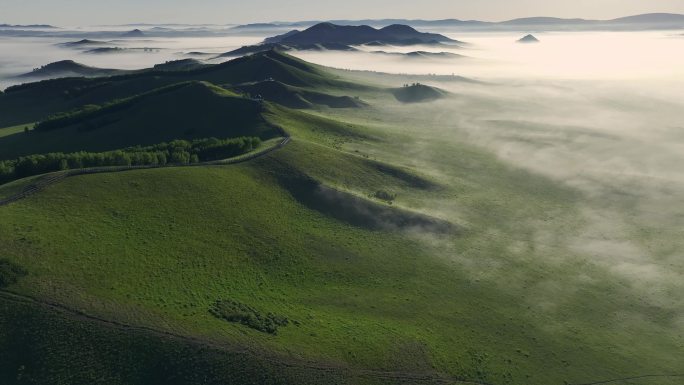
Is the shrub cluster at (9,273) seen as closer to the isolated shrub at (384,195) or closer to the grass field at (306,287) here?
the grass field at (306,287)

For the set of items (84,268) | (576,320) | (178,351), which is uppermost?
(84,268)

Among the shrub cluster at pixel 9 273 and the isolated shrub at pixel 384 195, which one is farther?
the isolated shrub at pixel 384 195

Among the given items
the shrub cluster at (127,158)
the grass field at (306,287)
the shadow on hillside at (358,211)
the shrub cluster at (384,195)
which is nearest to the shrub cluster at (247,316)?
the grass field at (306,287)

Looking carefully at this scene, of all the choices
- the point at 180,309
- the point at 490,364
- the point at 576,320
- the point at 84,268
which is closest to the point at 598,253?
the point at 576,320

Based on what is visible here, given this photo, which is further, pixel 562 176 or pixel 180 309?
pixel 562 176

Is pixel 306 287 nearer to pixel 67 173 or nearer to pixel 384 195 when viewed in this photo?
pixel 384 195

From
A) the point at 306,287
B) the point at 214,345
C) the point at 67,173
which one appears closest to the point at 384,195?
the point at 306,287

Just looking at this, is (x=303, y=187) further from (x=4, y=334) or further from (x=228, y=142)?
(x=4, y=334)
